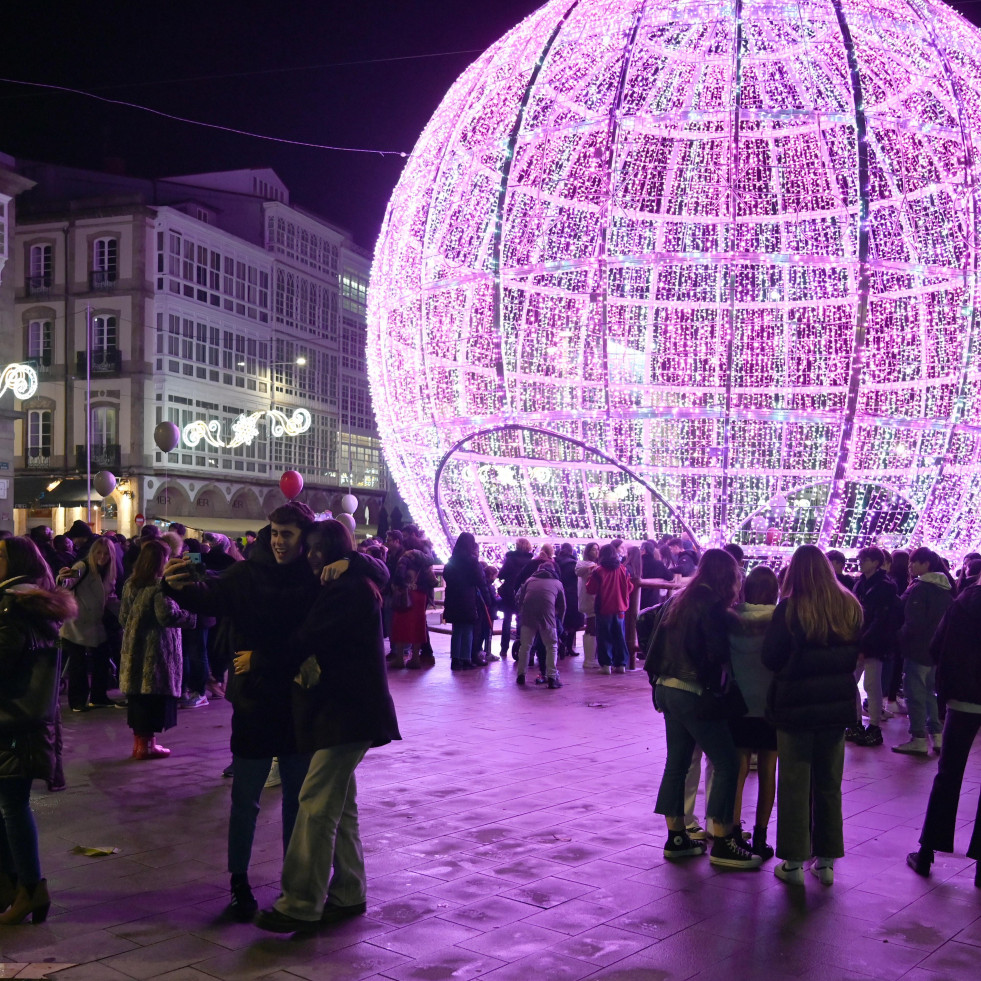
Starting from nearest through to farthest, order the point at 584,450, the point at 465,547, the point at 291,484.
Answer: the point at 291,484
the point at 584,450
the point at 465,547

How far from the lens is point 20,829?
448 cm

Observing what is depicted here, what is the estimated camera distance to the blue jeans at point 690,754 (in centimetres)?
541

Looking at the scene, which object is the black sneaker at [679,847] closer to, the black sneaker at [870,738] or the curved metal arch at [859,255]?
the black sneaker at [870,738]

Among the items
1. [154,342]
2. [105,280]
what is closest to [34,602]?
[154,342]

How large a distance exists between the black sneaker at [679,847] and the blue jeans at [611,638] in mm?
7166

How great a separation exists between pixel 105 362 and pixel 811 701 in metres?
37.4

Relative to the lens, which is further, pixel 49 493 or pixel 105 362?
pixel 105 362

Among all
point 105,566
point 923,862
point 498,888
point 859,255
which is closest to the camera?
point 498,888

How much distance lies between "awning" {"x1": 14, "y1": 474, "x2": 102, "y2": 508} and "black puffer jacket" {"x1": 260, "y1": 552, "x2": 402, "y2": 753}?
34.1 metres

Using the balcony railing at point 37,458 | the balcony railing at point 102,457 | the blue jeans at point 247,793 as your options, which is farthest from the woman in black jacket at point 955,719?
the balcony railing at point 37,458

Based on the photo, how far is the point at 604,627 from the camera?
12.7 m

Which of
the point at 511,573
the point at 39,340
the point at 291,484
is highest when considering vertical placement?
the point at 39,340

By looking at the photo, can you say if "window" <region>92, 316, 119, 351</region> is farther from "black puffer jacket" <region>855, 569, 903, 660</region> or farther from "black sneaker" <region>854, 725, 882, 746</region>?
"black sneaker" <region>854, 725, 882, 746</region>

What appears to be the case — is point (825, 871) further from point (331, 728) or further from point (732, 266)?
point (732, 266)
